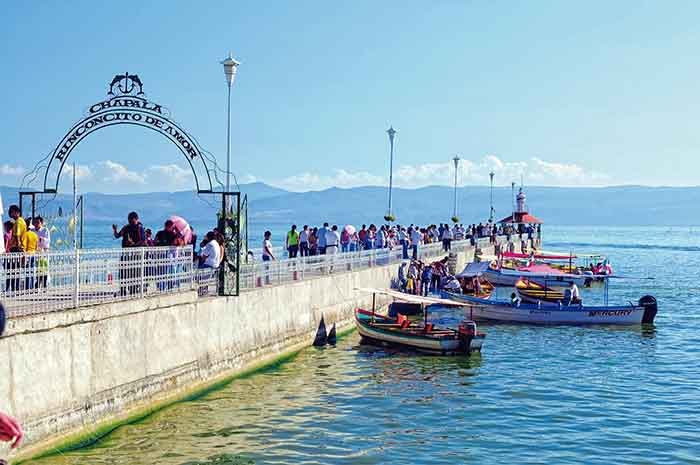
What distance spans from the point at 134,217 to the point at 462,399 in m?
8.53

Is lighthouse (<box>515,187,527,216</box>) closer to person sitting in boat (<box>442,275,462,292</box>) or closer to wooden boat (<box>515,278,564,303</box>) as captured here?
wooden boat (<box>515,278,564,303</box>)

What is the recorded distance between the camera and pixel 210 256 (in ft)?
64.5

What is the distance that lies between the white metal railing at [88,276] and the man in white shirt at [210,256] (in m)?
1.06

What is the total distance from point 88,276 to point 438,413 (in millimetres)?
7961

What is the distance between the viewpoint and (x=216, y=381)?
1891 cm

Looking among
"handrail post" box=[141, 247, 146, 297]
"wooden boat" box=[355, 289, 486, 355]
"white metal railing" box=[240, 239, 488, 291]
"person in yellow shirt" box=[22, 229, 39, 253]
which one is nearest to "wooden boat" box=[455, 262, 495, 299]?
"white metal railing" box=[240, 239, 488, 291]

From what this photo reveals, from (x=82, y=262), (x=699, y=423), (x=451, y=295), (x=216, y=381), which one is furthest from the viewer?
(x=451, y=295)

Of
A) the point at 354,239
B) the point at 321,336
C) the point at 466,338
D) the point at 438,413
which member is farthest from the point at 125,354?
the point at 354,239

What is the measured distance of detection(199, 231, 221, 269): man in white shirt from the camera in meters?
19.6

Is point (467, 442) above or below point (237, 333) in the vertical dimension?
below

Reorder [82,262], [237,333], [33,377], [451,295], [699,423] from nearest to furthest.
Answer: [33,377] → [82,262] → [699,423] → [237,333] → [451,295]

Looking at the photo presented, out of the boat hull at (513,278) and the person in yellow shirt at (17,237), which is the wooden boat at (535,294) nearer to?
the boat hull at (513,278)

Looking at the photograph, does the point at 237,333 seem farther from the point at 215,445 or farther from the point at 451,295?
the point at 451,295

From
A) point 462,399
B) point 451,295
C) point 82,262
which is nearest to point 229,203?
point 82,262
